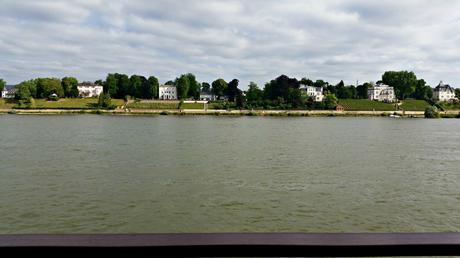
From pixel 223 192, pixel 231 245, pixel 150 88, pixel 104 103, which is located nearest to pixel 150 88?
pixel 150 88

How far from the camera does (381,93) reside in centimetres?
18225

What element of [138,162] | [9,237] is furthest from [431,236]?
[138,162]

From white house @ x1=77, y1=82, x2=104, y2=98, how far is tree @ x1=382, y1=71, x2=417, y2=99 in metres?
130

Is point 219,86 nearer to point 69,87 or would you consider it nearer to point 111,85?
point 111,85

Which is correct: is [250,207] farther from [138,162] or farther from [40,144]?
[40,144]

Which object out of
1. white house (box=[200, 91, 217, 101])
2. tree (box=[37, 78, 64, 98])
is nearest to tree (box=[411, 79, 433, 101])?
white house (box=[200, 91, 217, 101])

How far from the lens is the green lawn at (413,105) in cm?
15691

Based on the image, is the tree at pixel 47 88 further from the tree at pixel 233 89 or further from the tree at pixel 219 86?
the tree at pixel 233 89

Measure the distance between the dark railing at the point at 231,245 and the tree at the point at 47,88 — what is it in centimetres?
16525

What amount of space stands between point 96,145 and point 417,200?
2822 centimetres

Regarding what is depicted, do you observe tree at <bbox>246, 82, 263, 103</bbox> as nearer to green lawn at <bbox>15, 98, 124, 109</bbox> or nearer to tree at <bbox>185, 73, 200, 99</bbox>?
tree at <bbox>185, 73, 200, 99</bbox>

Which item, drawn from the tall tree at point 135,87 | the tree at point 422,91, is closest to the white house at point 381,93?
the tree at point 422,91

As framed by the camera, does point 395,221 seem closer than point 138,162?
Yes

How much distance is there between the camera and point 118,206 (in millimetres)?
15523
